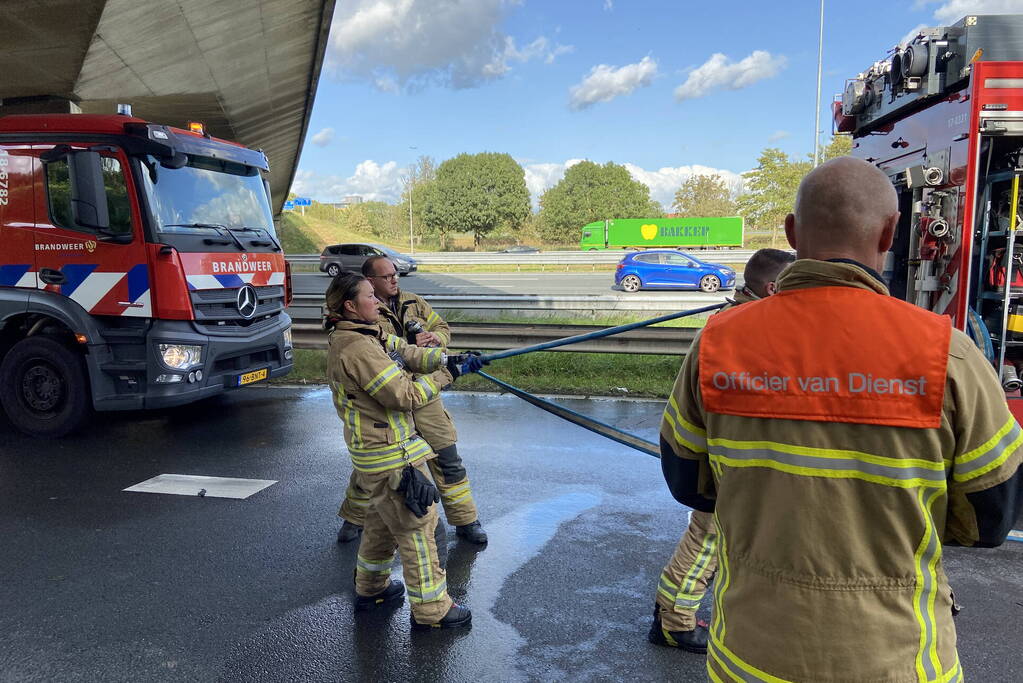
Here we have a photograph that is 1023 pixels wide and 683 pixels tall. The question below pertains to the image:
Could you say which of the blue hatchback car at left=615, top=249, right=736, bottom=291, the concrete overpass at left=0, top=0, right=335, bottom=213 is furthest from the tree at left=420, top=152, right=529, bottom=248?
the concrete overpass at left=0, top=0, right=335, bottom=213

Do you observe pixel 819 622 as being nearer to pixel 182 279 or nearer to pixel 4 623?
pixel 4 623

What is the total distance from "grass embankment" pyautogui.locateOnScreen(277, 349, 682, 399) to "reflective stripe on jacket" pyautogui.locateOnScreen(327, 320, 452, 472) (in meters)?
4.87

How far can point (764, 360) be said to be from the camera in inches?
58.2

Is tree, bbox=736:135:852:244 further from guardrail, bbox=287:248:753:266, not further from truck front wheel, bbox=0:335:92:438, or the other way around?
truck front wheel, bbox=0:335:92:438

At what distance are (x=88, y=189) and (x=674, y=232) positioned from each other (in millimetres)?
42861

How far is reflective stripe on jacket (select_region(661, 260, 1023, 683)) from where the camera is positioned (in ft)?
4.56

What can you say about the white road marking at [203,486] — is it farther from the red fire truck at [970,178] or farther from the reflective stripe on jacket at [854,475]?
the red fire truck at [970,178]

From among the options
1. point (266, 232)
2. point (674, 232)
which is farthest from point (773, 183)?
point (266, 232)

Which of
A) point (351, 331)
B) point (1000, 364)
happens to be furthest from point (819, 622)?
point (1000, 364)

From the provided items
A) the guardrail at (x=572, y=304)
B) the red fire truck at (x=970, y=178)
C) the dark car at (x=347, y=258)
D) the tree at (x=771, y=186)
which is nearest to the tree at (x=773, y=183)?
the tree at (x=771, y=186)

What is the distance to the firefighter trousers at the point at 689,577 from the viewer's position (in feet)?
10.3

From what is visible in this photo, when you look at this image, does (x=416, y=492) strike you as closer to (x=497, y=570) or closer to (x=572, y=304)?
(x=497, y=570)

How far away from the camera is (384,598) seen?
144 inches

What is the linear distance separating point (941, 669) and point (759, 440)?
0.60m
